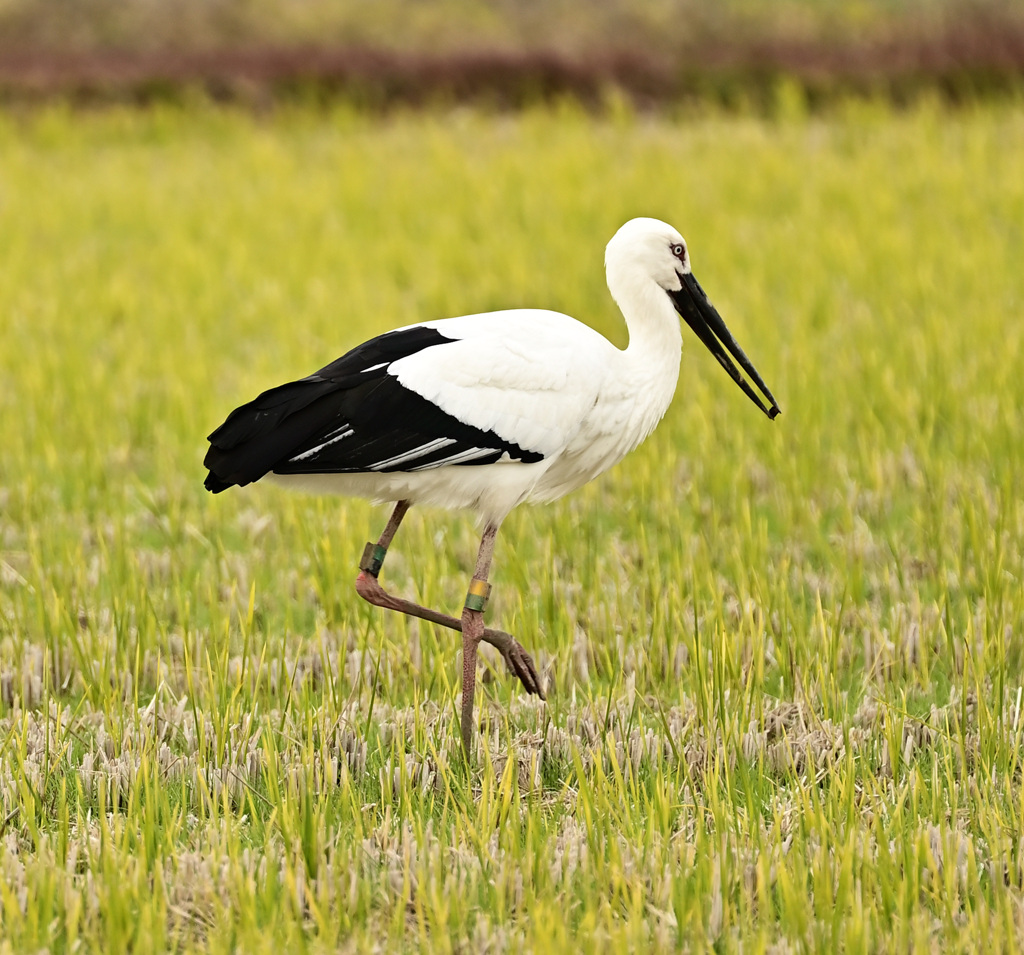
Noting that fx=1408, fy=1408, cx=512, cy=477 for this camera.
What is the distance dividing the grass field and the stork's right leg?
0.12m

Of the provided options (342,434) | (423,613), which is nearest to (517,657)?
(423,613)

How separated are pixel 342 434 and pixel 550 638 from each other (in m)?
1.06

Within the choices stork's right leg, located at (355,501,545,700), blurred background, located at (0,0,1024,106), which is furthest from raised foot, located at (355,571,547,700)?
blurred background, located at (0,0,1024,106)

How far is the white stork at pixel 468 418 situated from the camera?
362 centimetres

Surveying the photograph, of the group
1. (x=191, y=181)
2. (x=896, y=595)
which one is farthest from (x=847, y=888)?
(x=191, y=181)

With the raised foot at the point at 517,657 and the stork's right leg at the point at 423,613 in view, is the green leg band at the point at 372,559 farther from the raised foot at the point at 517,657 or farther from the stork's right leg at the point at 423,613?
the raised foot at the point at 517,657

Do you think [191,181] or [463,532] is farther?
[191,181]

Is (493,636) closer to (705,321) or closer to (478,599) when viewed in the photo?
(478,599)

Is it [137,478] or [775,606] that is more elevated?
[137,478]

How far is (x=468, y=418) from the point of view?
3670mm

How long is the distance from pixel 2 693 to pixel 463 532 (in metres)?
2.11

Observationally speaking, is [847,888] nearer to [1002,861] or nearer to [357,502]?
[1002,861]

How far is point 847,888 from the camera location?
263 cm

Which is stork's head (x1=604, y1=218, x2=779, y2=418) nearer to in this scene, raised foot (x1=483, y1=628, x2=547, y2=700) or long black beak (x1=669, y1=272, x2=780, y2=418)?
long black beak (x1=669, y1=272, x2=780, y2=418)
